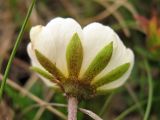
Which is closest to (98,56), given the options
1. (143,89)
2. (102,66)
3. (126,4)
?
(102,66)

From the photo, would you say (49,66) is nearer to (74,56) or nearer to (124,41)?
(74,56)

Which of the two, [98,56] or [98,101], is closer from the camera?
[98,56]

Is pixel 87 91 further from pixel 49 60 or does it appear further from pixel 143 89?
pixel 143 89

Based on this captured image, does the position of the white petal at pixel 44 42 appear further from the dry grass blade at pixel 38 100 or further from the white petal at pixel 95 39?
the dry grass blade at pixel 38 100

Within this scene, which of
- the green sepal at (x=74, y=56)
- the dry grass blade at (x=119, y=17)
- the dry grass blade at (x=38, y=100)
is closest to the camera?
the green sepal at (x=74, y=56)

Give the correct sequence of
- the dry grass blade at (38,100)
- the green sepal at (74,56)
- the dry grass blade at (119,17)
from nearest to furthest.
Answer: the green sepal at (74,56), the dry grass blade at (38,100), the dry grass blade at (119,17)

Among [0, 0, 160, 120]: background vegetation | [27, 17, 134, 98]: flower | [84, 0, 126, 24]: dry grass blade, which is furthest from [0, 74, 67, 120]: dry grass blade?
[84, 0, 126, 24]: dry grass blade

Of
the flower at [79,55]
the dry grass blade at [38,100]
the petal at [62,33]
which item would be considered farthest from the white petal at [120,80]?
the dry grass blade at [38,100]
